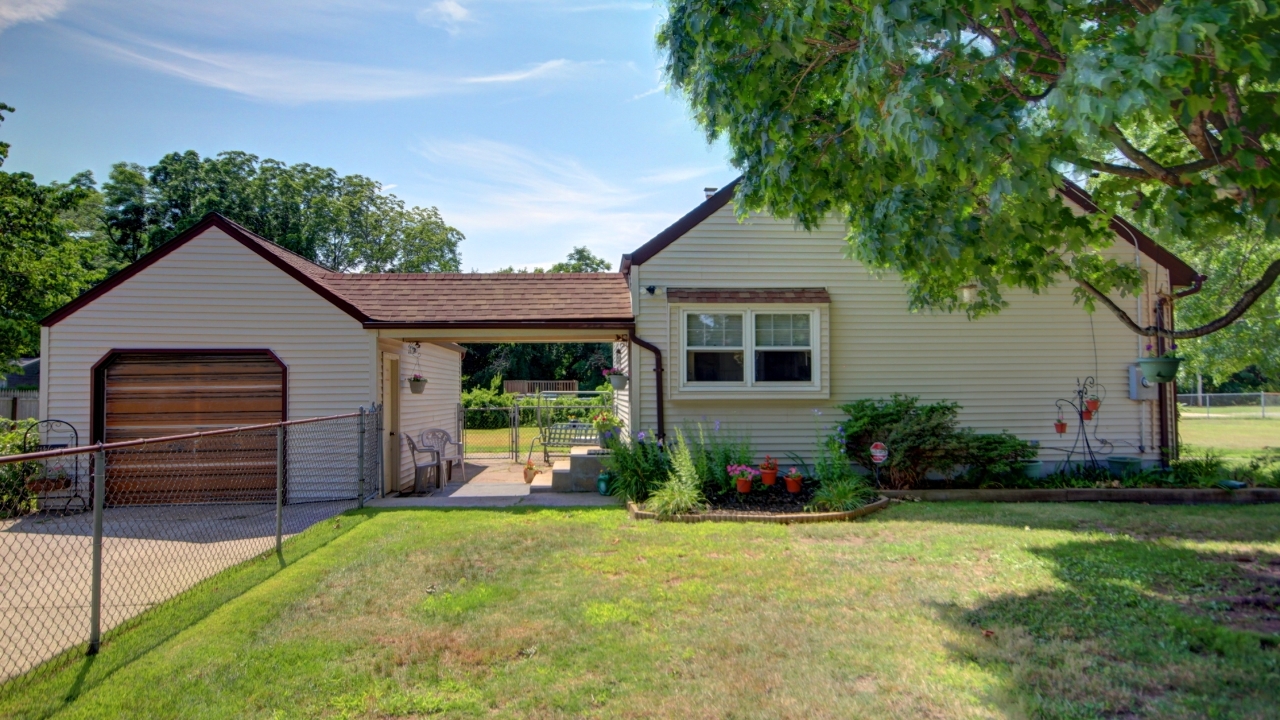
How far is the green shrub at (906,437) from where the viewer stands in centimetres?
980

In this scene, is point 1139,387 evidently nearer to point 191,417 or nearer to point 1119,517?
point 1119,517

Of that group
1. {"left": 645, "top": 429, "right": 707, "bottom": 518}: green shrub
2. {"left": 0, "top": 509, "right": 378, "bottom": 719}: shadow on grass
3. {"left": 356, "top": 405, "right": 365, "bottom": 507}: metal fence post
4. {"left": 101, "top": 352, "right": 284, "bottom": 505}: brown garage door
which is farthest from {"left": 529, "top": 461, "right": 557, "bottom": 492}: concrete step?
{"left": 0, "top": 509, "right": 378, "bottom": 719}: shadow on grass

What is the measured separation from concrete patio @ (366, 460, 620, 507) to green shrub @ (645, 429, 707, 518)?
3.36 ft

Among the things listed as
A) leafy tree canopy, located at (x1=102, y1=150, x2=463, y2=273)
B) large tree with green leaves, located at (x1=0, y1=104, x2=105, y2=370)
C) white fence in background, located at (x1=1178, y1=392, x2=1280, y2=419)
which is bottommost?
white fence in background, located at (x1=1178, y1=392, x2=1280, y2=419)

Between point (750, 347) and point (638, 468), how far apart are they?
2661mm

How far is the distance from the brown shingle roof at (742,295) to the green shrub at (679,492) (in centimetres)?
239

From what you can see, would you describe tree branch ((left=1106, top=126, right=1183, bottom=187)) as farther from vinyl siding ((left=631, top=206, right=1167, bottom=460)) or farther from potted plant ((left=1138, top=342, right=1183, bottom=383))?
vinyl siding ((left=631, top=206, right=1167, bottom=460))

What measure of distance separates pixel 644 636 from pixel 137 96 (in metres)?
13.9

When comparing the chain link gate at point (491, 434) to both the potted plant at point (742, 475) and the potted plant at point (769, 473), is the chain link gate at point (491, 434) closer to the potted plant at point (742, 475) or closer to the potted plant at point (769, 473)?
the potted plant at point (742, 475)

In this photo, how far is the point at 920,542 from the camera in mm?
7051

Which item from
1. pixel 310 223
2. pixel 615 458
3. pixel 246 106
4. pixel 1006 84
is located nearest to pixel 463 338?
pixel 615 458

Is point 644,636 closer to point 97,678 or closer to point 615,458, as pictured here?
point 97,678

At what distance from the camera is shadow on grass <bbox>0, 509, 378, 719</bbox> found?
11.9ft

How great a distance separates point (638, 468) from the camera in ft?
32.2
